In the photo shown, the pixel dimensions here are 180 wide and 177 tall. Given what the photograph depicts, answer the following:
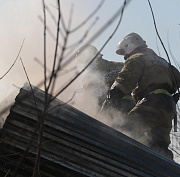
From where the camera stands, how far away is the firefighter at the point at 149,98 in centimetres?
499

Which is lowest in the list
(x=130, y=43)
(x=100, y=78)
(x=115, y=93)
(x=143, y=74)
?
(x=115, y=93)

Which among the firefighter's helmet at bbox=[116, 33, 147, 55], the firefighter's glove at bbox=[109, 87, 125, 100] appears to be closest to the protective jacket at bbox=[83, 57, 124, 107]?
the firefighter's helmet at bbox=[116, 33, 147, 55]

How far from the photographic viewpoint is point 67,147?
2570mm

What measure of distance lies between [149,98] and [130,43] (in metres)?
1.81

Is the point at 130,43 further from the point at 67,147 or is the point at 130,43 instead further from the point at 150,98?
the point at 67,147

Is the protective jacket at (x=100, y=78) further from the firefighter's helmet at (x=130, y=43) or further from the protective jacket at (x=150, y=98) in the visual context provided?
the protective jacket at (x=150, y=98)

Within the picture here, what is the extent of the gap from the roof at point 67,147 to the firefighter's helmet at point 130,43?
3616 millimetres

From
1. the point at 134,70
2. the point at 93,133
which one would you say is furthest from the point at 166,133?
the point at 93,133

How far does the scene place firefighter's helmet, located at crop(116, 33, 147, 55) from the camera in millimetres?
6389

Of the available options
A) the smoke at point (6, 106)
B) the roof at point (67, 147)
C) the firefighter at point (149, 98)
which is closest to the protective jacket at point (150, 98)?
the firefighter at point (149, 98)

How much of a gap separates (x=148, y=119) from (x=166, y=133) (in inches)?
15.3

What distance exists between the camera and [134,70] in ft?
16.7

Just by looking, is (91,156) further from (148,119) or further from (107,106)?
(107,106)

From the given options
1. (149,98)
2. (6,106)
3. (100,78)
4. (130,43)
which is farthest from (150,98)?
(6,106)
